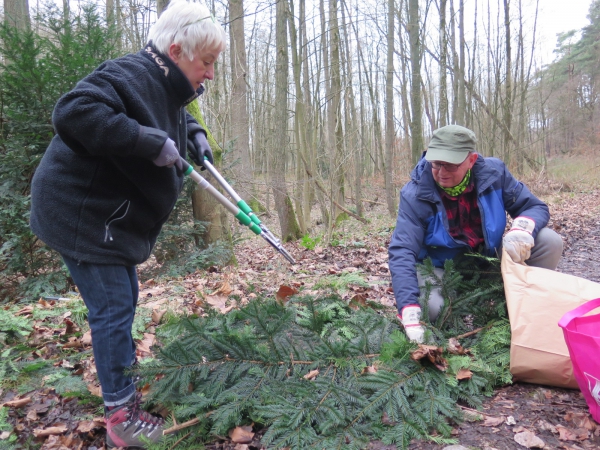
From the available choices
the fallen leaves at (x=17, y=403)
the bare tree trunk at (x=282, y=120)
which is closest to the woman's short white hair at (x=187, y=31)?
the fallen leaves at (x=17, y=403)

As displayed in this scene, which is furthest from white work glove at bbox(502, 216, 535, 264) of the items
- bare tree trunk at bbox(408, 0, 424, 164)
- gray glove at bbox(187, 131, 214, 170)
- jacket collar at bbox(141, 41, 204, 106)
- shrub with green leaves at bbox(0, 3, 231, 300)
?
bare tree trunk at bbox(408, 0, 424, 164)

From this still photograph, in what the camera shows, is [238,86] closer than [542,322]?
No

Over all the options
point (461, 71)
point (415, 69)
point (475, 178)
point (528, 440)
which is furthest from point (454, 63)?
point (528, 440)

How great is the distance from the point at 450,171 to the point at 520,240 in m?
0.62

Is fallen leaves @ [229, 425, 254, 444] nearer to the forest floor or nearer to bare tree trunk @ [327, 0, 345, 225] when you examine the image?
the forest floor

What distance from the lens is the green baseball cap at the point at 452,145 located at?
105 inches

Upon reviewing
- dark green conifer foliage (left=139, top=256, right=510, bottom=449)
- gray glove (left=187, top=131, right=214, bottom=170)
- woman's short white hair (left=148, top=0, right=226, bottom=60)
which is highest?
woman's short white hair (left=148, top=0, right=226, bottom=60)

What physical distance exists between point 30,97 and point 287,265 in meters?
3.87

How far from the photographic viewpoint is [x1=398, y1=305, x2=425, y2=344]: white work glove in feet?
7.63

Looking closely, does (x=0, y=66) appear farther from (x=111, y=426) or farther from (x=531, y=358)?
(x=531, y=358)

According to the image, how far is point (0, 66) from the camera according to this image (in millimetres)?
5020

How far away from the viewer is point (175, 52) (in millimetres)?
1927

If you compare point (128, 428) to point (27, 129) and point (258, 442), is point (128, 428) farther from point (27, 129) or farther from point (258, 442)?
point (27, 129)

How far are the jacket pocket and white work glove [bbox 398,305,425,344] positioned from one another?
64.0 inches
